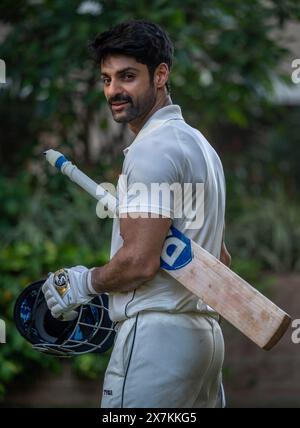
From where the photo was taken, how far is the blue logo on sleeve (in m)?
3.94

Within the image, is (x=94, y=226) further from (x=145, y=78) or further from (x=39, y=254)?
(x=145, y=78)

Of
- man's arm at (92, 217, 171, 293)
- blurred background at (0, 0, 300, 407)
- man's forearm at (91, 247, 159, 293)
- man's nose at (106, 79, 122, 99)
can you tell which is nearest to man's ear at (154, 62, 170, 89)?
man's nose at (106, 79, 122, 99)

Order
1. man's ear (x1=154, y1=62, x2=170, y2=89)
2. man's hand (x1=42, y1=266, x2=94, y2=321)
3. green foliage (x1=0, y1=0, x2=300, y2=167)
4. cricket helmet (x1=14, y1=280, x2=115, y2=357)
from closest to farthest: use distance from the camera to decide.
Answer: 1. man's hand (x1=42, y1=266, x2=94, y2=321)
2. man's ear (x1=154, y1=62, x2=170, y2=89)
3. cricket helmet (x1=14, y1=280, x2=115, y2=357)
4. green foliage (x1=0, y1=0, x2=300, y2=167)


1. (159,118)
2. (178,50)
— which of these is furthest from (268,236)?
(159,118)

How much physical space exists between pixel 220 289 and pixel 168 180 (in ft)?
1.48

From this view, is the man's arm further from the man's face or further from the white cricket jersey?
the man's face

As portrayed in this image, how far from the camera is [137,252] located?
3887 mm

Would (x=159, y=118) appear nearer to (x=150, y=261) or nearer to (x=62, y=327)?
(x=150, y=261)

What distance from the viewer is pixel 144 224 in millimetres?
3885

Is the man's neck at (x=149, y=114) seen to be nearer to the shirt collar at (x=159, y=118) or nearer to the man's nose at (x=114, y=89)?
the shirt collar at (x=159, y=118)

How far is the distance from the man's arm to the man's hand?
0.43ft

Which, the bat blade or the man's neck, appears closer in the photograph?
the bat blade

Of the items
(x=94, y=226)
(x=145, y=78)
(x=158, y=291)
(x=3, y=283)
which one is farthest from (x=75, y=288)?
(x=94, y=226)
